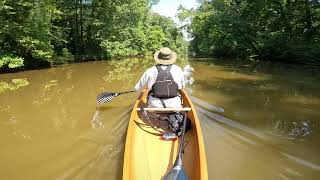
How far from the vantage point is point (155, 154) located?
5.32m

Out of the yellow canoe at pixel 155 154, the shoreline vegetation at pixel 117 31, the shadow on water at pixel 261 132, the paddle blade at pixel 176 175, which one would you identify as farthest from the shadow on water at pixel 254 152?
the shoreline vegetation at pixel 117 31

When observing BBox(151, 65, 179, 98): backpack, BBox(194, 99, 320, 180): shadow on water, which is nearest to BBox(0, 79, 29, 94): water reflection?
BBox(151, 65, 179, 98): backpack

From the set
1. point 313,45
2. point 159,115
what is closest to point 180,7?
point 313,45

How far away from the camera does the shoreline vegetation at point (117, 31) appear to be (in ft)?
67.9

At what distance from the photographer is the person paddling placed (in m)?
6.72

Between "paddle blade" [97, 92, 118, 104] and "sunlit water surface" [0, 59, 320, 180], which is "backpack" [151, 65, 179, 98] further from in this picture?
"paddle blade" [97, 92, 118, 104]

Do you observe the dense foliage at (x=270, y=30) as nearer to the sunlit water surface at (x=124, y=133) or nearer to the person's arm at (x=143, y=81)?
the sunlit water surface at (x=124, y=133)

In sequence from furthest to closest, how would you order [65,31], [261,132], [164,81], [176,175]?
[65,31] < [261,132] < [164,81] < [176,175]

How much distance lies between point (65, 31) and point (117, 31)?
6.08 meters

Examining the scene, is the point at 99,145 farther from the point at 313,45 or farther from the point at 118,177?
the point at 313,45

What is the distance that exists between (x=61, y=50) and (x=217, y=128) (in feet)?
84.5

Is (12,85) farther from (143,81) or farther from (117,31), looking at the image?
(117,31)

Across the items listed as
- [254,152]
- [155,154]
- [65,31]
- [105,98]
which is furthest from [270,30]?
[155,154]

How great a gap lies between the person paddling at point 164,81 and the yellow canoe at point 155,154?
22.8 inches
